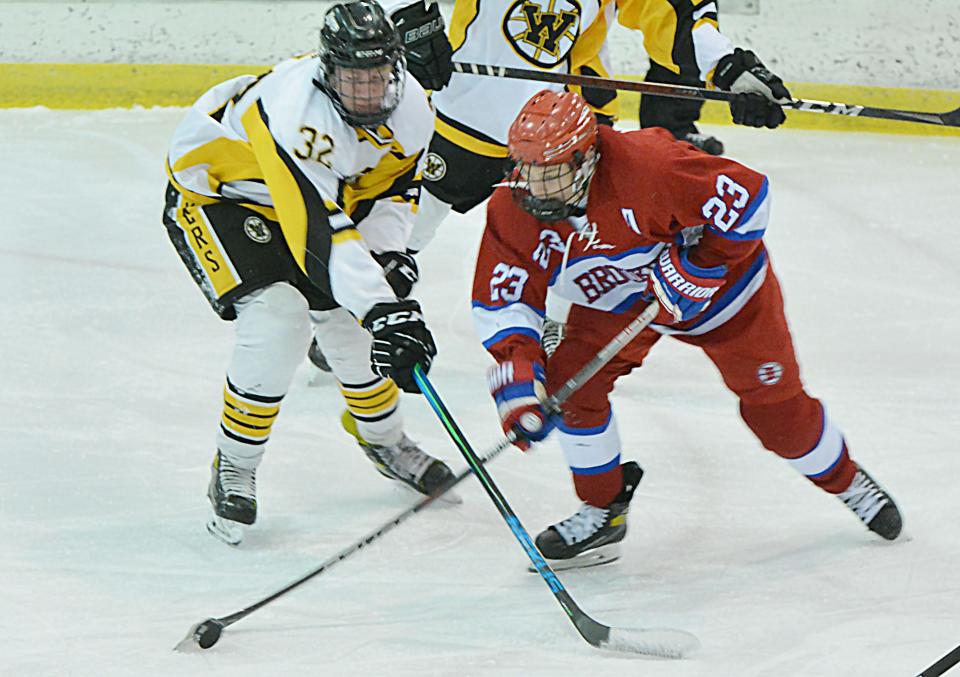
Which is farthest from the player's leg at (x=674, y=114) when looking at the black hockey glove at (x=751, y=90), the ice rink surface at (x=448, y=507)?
the black hockey glove at (x=751, y=90)

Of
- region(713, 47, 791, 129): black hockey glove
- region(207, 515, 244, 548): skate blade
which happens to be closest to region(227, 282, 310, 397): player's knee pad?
region(207, 515, 244, 548): skate blade

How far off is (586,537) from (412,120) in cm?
78

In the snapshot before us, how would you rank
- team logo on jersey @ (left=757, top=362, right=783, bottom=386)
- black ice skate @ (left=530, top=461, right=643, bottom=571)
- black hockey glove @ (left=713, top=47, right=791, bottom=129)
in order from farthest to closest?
1. black hockey glove @ (left=713, top=47, right=791, bottom=129)
2. black ice skate @ (left=530, top=461, right=643, bottom=571)
3. team logo on jersey @ (left=757, top=362, right=783, bottom=386)

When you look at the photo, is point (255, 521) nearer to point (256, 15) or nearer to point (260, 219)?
point (260, 219)

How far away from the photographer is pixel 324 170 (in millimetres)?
2164

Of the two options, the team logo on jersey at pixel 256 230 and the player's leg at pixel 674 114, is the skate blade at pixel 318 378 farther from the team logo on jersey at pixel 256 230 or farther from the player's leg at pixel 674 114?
the player's leg at pixel 674 114

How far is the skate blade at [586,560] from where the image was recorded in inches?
89.1

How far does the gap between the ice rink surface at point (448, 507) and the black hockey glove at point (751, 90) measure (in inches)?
26.6

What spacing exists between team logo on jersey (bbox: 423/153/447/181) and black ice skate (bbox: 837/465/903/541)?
1.25 meters

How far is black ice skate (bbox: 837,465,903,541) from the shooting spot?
2.27m

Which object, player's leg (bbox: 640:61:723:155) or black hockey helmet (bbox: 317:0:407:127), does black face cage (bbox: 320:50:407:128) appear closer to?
black hockey helmet (bbox: 317:0:407:127)

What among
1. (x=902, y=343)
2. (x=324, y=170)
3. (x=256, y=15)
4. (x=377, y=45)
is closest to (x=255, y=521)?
(x=324, y=170)

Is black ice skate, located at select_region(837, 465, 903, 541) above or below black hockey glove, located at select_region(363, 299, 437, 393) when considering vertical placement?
below

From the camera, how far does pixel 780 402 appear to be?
7.14 ft
